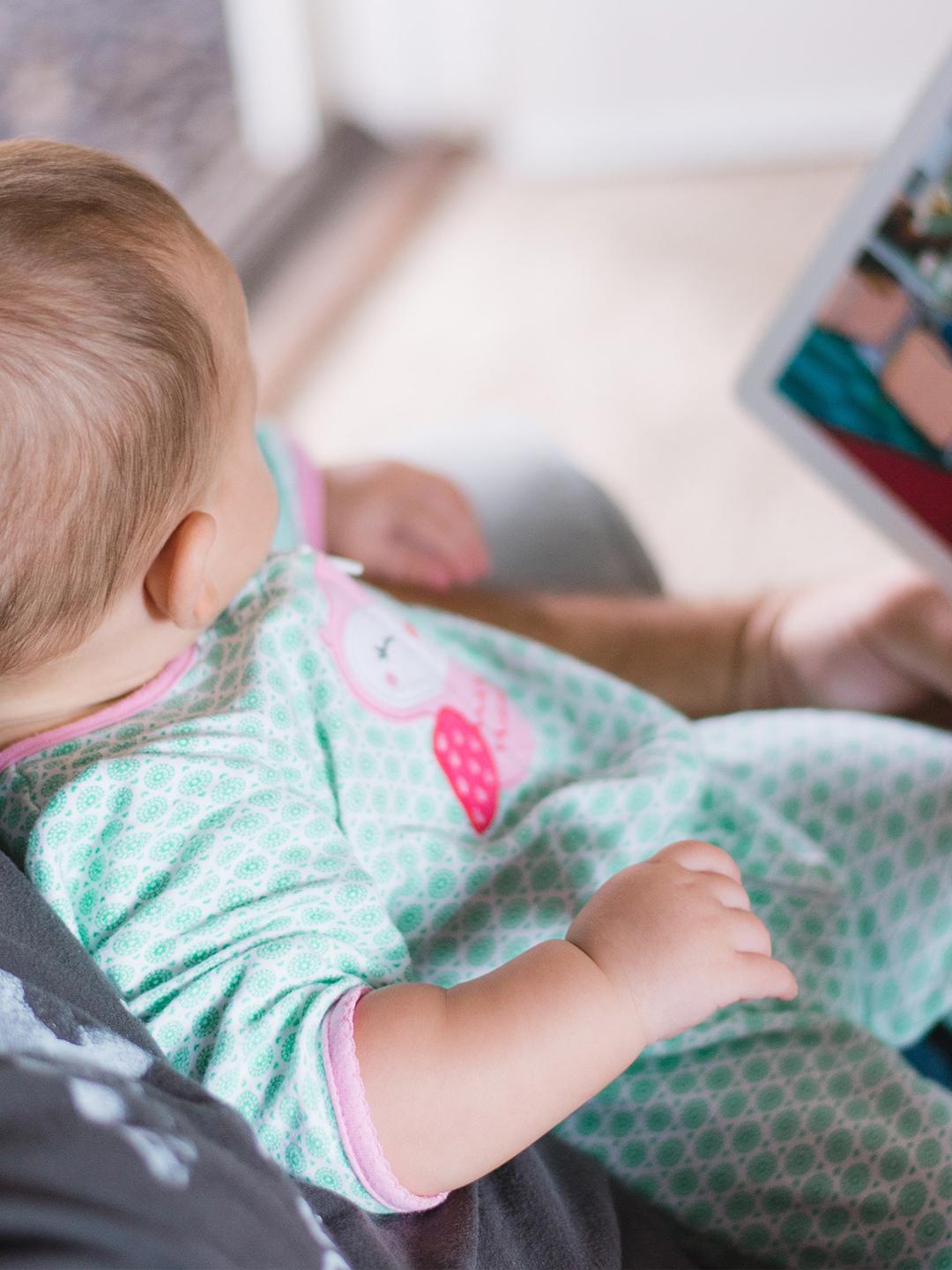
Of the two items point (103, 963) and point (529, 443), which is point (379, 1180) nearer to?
point (103, 963)

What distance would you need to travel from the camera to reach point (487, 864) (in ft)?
2.38

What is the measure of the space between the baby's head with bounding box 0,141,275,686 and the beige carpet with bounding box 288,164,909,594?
1138mm

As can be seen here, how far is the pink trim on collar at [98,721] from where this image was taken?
0.60 m

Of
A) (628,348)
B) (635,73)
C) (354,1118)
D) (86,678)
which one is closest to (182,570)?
(86,678)

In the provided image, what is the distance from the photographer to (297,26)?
2105mm

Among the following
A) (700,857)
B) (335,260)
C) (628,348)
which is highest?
(700,857)

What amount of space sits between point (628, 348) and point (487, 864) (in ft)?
4.83

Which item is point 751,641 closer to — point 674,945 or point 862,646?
point 862,646

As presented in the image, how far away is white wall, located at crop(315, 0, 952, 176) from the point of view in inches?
88.8

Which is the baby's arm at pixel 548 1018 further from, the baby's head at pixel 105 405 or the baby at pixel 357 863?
the baby's head at pixel 105 405

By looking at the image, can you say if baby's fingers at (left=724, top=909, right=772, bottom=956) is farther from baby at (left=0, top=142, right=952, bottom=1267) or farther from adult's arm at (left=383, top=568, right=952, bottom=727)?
adult's arm at (left=383, top=568, right=952, bottom=727)

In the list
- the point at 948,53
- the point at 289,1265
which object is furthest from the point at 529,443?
the point at 289,1265

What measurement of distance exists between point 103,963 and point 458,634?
419 mm

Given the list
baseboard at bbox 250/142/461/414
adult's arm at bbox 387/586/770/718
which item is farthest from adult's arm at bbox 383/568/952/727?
baseboard at bbox 250/142/461/414
